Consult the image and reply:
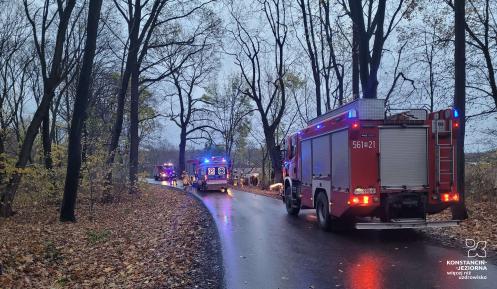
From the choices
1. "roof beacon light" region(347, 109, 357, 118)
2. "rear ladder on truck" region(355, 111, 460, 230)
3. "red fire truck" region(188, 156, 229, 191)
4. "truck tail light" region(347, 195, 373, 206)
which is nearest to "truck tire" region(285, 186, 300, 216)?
"truck tail light" region(347, 195, 373, 206)

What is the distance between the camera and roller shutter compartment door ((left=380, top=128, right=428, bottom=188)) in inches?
451

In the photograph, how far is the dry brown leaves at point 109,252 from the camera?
7988mm

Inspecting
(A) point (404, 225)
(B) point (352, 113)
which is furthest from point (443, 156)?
(B) point (352, 113)

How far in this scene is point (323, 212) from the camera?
13.4 metres

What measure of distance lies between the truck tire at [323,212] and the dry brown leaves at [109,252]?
10.1 ft

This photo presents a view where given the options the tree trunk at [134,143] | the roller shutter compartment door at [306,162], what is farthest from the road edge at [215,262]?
the tree trunk at [134,143]

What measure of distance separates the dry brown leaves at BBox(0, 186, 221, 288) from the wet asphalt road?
2.11ft

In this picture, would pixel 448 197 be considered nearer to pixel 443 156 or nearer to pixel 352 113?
pixel 443 156

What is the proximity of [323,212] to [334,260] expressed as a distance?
4316 millimetres

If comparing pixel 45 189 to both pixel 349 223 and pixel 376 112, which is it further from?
pixel 376 112

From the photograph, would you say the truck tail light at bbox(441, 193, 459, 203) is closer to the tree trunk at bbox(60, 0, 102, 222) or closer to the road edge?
the road edge

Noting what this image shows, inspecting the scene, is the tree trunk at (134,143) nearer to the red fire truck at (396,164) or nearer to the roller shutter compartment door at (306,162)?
the roller shutter compartment door at (306,162)

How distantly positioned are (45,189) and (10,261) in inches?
518

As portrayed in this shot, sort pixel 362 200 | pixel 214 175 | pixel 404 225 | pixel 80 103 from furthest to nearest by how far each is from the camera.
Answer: pixel 214 175 < pixel 80 103 < pixel 362 200 < pixel 404 225
